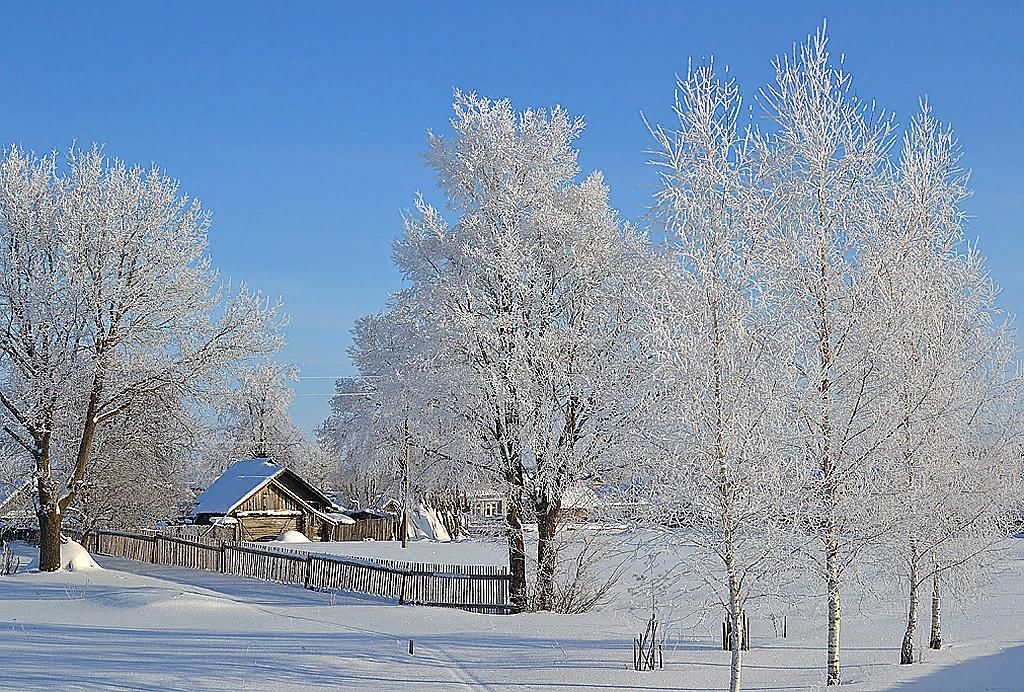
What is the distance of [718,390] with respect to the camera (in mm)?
11023

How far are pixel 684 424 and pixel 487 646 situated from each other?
709 cm

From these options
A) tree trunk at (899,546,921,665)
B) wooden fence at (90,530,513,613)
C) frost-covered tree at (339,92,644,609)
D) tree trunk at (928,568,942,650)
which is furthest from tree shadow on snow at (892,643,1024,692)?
wooden fence at (90,530,513,613)

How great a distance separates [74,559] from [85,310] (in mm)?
6974

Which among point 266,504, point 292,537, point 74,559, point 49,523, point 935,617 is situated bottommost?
point 292,537

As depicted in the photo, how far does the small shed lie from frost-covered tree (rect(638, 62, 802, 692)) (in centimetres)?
3201

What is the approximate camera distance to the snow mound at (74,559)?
88.9ft

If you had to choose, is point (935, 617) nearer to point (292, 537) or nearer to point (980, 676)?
point (980, 676)

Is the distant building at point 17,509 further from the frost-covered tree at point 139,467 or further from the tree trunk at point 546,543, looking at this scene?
the tree trunk at point 546,543

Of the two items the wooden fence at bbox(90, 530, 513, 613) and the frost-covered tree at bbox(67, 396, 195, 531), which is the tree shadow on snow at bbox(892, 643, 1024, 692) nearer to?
the wooden fence at bbox(90, 530, 513, 613)

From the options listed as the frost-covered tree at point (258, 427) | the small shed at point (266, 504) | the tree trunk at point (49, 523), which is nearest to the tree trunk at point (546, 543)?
the tree trunk at point (49, 523)

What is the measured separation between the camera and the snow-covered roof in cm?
4122

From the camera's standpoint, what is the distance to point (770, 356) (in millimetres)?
11578

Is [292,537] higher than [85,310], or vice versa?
[85,310]

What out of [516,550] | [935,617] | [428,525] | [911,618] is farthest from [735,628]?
[428,525]
